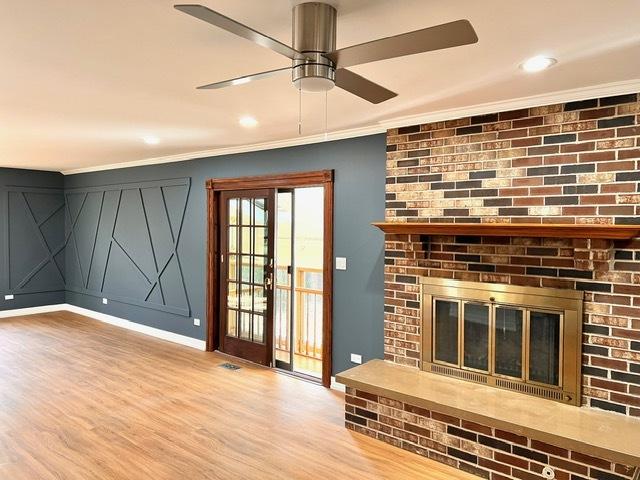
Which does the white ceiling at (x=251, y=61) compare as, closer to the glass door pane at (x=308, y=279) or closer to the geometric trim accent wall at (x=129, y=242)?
the glass door pane at (x=308, y=279)

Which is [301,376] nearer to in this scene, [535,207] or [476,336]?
[476,336]

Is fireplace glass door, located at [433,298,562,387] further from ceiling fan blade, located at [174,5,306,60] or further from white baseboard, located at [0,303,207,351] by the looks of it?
white baseboard, located at [0,303,207,351]

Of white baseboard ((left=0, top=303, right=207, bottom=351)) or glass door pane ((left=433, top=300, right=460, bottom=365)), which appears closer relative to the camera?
glass door pane ((left=433, top=300, right=460, bottom=365))

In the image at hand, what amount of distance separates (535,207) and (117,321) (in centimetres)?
611

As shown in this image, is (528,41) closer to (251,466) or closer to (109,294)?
(251,466)

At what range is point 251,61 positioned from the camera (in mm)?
Answer: 2365

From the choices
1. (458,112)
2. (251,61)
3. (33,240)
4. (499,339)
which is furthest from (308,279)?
(33,240)

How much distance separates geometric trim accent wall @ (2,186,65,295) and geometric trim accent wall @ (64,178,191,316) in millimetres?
157

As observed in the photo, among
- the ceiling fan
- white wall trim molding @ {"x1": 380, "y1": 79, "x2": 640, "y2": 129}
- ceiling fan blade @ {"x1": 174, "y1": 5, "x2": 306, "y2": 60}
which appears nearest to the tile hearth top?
white wall trim molding @ {"x1": 380, "y1": 79, "x2": 640, "y2": 129}

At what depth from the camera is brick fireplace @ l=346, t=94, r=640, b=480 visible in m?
2.71

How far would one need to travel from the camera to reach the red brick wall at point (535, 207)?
2727 mm

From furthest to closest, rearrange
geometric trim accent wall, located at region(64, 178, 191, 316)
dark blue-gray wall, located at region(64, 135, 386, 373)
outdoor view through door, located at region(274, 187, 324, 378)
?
1. geometric trim accent wall, located at region(64, 178, 191, 316)
2. outdoor view through door, located at region(274, 187, 324, 378)
3. dark blue-gray wall, located at region(64, 135, 386, 373)

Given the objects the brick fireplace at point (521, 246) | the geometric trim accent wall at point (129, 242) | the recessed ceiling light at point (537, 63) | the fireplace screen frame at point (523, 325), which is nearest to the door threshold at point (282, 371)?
the geometric trim accent wall at point (129, 242)

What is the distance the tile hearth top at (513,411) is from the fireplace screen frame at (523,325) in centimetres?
7
